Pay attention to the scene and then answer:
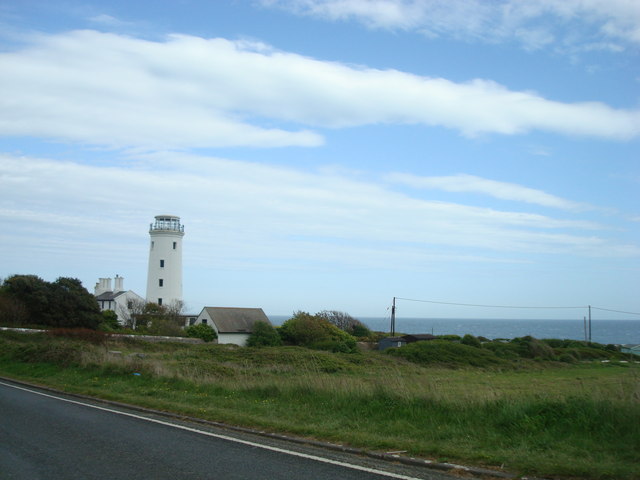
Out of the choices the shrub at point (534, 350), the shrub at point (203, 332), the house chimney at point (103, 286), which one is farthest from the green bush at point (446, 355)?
the house chimney at point (103, 286)

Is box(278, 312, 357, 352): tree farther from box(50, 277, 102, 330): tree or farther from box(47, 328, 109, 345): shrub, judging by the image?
box(47, 328, 109, 345): shrub

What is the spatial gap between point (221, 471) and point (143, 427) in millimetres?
3929

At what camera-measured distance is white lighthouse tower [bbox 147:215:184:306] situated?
211ft

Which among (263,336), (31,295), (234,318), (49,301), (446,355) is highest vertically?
(31,295)

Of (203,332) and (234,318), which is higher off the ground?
(234,318)

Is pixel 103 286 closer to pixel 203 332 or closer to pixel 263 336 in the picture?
pixel 203 332

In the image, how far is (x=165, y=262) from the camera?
65.1 metres

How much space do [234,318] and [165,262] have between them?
46.6 ft

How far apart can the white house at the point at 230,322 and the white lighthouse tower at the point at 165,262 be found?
10138 millimetres

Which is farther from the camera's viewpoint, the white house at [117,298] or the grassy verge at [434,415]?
the white house at [117,298]

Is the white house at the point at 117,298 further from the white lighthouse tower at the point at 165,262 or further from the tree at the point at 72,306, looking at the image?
the tree at the point at 72,306

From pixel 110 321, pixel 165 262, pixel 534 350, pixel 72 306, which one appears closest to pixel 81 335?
pixel 72 306

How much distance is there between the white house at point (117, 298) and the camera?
64562mm

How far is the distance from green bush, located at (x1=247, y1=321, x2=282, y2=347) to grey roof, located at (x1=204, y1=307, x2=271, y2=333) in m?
0.85
